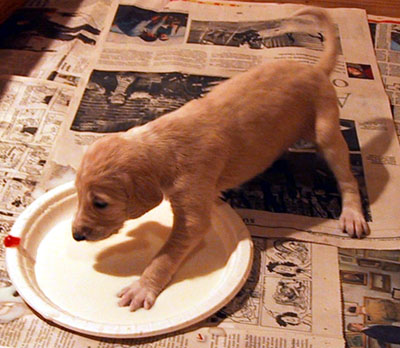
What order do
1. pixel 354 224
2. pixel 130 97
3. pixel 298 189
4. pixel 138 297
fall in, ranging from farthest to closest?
pixel 130 97
pixel 298 189
pixel 354 224
pixel 138 297

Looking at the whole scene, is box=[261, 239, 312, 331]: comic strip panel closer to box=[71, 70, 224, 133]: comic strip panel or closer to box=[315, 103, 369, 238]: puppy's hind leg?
box=[315, 103, 369, 238]: puppy's hind leg

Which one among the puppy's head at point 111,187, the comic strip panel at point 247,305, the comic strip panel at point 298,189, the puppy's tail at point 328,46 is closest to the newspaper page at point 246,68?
the comic strip panel at point 298,189

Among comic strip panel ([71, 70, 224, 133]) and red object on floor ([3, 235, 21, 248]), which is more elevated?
red object on floor ([3, 235, 21, 248])

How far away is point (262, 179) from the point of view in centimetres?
152

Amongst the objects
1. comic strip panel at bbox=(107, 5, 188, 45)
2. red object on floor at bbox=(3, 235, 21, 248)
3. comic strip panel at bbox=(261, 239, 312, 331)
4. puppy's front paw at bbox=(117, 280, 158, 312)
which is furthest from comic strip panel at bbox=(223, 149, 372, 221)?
comic strip panel at bbox=(107, 5, 188, 45)

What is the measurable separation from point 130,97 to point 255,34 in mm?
566

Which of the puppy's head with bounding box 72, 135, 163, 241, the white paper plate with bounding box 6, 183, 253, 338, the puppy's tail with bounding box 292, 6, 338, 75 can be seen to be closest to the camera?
the puppy's head with bounding box 72, 135, 163, 241

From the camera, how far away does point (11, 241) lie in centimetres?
121

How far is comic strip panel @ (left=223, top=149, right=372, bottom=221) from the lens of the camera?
143cm

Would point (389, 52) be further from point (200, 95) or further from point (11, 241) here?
point (11, 241)

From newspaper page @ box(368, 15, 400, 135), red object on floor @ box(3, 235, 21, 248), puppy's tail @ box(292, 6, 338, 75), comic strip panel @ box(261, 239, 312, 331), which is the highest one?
puppy's tail @ box(292, 6, 338, 75)

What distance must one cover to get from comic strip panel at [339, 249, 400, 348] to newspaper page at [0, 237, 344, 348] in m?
0.03

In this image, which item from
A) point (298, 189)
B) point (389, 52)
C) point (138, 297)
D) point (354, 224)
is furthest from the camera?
point (389, 52)

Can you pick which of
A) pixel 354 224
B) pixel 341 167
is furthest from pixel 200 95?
pixel 354 224
